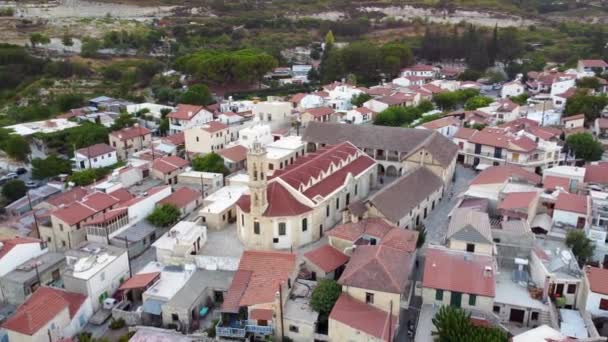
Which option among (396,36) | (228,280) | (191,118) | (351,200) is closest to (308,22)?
(396,36)

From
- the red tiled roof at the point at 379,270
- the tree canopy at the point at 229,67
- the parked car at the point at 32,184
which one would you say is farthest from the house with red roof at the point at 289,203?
the tree canopy at the point at 229,67

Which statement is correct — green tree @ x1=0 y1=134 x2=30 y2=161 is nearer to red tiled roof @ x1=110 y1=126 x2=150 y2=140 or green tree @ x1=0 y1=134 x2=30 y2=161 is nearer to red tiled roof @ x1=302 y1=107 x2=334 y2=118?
red tiled roof @ x1=110 y1=126 x2=150 y2=140

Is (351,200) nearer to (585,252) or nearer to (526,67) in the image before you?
(585,252)

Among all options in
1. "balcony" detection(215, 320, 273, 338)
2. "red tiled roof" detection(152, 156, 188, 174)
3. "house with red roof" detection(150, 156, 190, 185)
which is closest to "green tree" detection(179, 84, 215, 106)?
"red tiled roof" detection(152, 156, 188, 174)

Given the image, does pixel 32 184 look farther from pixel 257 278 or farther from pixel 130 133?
pixel 257 278

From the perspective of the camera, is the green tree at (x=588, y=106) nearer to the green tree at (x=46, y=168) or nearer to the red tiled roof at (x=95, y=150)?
the red tiled roof at (x=95, y=150)
